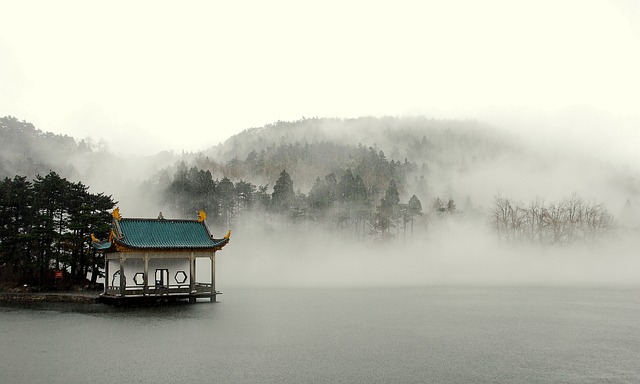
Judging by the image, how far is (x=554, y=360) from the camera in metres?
23.9

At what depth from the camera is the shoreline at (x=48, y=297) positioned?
46.6 meters

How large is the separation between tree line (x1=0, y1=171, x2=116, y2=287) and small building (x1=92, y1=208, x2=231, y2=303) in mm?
6664

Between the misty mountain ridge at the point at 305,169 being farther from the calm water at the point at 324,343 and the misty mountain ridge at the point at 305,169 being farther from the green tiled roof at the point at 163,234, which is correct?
the calm water at the point at 324,343

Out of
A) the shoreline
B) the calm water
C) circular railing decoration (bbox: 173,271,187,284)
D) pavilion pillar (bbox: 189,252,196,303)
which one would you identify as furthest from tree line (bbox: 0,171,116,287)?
pavilion pillar (bbox: 189,252,196,303)

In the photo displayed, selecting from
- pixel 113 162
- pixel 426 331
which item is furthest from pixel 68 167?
pixel 426 331

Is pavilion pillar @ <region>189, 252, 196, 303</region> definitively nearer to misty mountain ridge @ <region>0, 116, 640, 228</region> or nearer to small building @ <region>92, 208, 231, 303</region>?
small building @ <region>92, 208, 231, 303</region>

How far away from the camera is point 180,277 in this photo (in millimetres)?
49969

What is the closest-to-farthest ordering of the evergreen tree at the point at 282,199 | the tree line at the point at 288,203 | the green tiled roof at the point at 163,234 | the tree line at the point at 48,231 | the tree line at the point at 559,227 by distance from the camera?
the green tiled roof at the point at 163,234
the tree line at the point at 48,231
the tree line at the point at 559,227
the tree line at the point at 288,203
the evergreen tree at the point at 282,199

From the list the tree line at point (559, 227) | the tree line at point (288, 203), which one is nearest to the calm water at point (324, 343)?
the tree line at point (559, 227)

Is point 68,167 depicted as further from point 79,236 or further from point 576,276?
point 576,276

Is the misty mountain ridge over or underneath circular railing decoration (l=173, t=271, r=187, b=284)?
over

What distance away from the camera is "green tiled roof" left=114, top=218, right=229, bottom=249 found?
4453 cm

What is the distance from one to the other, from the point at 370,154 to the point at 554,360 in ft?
477

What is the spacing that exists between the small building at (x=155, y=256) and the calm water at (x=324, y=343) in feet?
7.98
